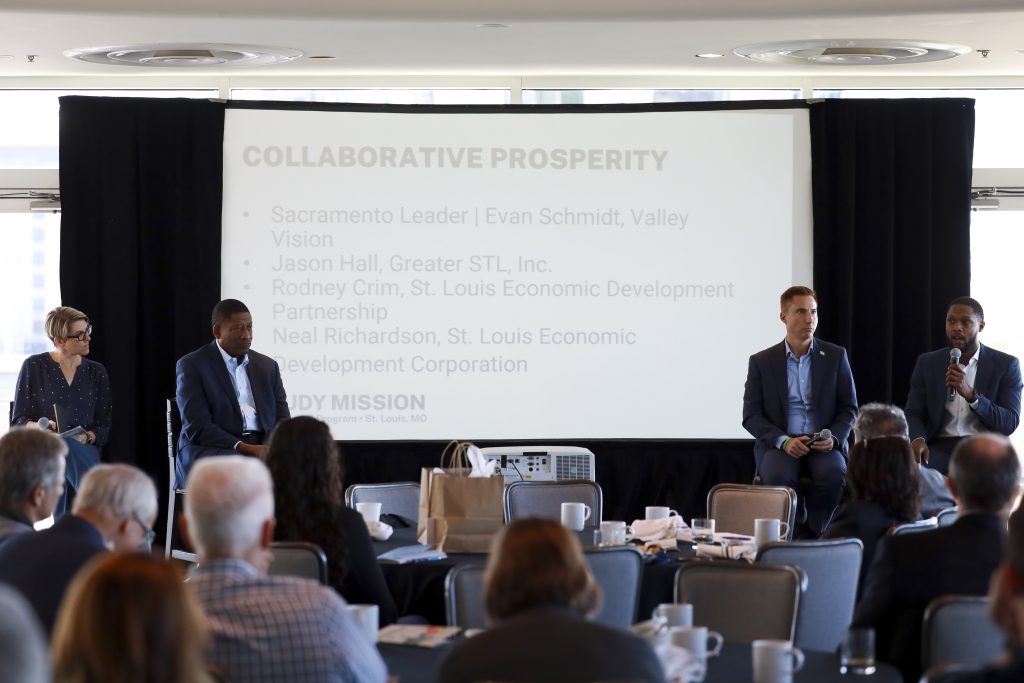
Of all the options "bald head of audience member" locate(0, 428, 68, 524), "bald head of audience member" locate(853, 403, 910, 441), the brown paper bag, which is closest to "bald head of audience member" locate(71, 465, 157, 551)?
"bald head of audience member" locate(0, 428, 68, 524)

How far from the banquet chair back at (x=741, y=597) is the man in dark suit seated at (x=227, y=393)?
358 centimetres

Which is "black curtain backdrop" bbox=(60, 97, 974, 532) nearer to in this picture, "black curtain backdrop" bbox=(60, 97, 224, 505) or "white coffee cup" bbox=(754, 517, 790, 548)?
"black curtain backdrop" bbox=(60, 97, 224, 505)

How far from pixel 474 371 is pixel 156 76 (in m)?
2.96

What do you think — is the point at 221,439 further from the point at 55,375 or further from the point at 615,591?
the point at 615,591

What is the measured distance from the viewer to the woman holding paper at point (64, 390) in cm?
746

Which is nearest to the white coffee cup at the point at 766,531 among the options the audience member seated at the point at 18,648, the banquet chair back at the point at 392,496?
the banquet chair back at the point at 392,496

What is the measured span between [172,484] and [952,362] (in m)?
4.69

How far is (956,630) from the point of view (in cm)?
319

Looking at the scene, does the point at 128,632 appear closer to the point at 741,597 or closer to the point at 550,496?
the point at 741,597

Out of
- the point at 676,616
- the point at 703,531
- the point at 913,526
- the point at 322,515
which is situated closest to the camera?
the point at 676,616

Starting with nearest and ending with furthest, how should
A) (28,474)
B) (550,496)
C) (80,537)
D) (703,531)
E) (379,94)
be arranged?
(80,537)
(28,474)
(703,531)
(550,496)
(379,94)

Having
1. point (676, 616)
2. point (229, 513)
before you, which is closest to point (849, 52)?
point (676, 616)

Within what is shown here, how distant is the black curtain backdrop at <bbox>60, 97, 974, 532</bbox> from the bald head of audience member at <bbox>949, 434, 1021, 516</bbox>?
486 cm

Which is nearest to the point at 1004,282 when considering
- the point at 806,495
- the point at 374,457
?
the point at 806,495
